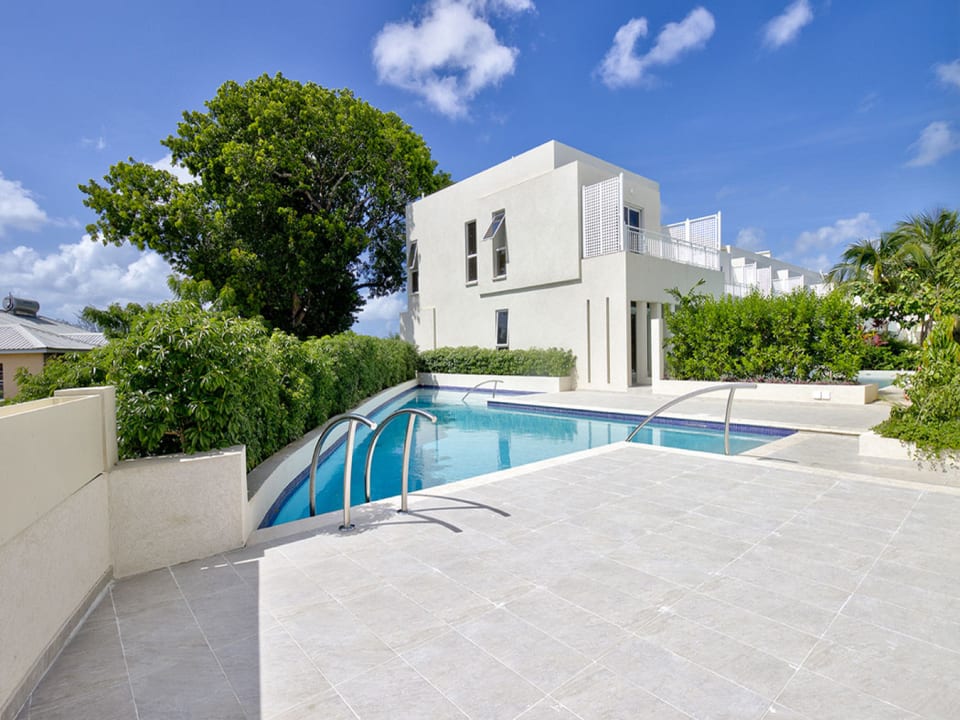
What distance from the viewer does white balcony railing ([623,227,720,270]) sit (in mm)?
17297

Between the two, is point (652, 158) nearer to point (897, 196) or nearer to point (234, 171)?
point (897, 196)

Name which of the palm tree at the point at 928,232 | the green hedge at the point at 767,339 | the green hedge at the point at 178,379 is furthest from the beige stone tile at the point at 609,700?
the palm tree at the point at 928,232

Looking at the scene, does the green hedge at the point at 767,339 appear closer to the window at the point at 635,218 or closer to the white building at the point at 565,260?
the white building at the point at 565,260

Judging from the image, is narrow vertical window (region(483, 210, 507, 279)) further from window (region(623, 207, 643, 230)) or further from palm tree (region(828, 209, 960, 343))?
palm tree (region(828, 209, 960, 343))

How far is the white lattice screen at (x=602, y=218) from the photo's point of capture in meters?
16.5

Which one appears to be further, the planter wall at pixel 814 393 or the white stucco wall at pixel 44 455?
the planter wall at pixel 814 393

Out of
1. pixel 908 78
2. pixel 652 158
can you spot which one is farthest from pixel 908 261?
pixel 652 158

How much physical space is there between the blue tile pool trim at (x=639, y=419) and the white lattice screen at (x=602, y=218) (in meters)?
6.28

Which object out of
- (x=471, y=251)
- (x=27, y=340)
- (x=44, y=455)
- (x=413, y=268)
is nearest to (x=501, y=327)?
(x=471, y=251)

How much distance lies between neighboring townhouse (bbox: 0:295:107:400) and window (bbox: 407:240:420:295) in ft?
44.6

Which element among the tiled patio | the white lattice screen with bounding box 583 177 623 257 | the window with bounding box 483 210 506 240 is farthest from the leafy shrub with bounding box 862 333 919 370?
the tiled patio

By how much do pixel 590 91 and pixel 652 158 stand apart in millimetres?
5850

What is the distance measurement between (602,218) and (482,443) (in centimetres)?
1010

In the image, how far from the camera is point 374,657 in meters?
2.53
